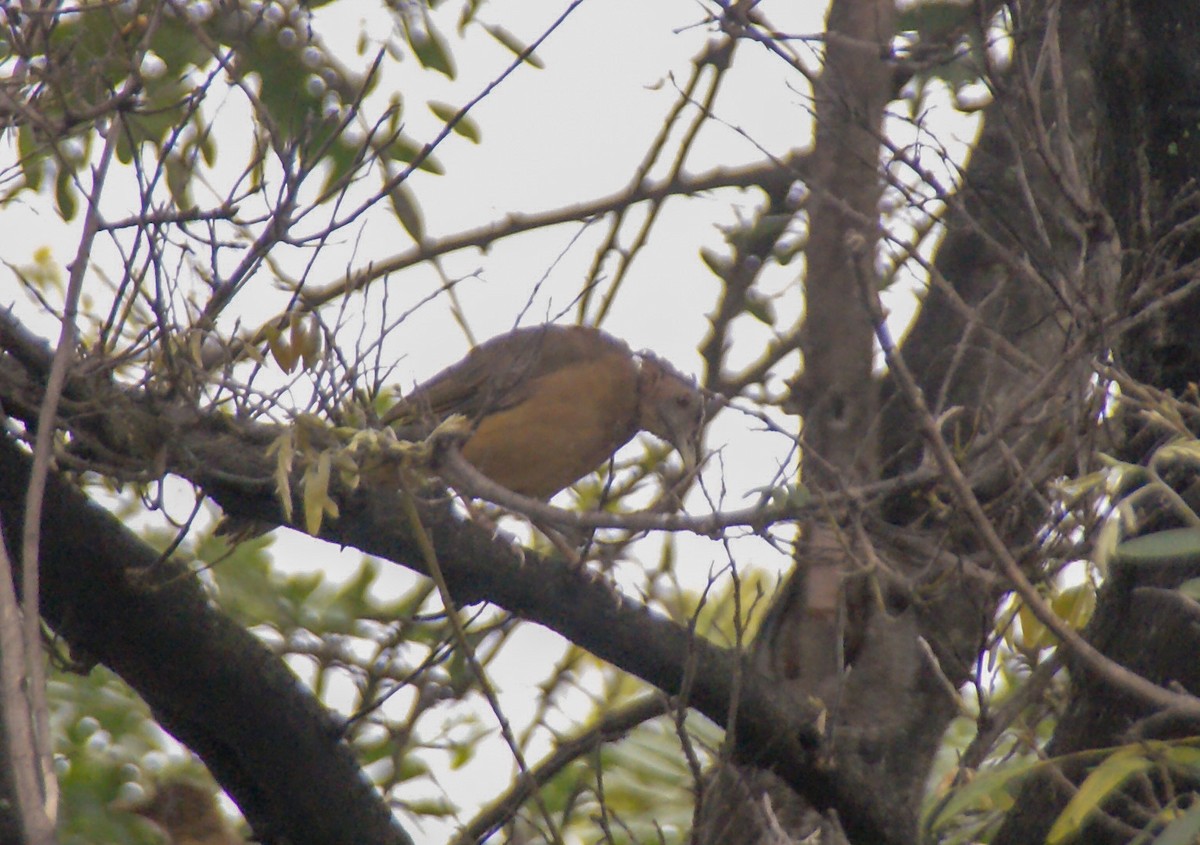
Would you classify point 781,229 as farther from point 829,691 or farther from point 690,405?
point 829,691

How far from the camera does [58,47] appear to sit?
11.8 ft

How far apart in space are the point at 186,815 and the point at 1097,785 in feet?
9.96

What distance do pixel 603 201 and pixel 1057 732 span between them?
10.2 ft

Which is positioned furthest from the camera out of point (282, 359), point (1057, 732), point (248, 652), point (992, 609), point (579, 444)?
point (579, 444)

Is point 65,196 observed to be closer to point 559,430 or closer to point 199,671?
point 199,671

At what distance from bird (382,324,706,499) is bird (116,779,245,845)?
150 centimetres

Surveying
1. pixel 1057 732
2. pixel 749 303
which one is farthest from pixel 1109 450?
pixel 749 303

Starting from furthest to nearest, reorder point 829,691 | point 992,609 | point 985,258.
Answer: point 985,258
point 829,691
point 992,609

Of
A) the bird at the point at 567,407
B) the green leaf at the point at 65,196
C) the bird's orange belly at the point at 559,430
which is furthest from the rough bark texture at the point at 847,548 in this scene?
the bird's orange belly at the point at 559,430

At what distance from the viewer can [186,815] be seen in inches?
173

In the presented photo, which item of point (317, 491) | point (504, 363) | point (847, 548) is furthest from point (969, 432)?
point (317, 491)

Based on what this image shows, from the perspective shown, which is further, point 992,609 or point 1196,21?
point 992,609

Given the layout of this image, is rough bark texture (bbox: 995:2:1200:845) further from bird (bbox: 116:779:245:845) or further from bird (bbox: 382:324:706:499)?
bird (bbox: 116:779:245:845)

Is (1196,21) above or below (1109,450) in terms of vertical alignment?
above
